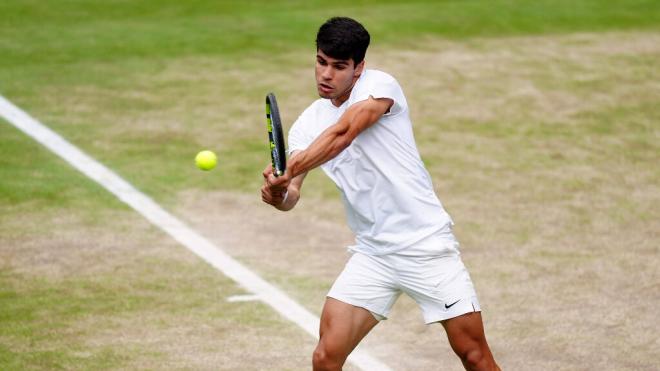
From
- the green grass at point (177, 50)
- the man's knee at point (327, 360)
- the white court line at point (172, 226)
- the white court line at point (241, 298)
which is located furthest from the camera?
the green grass at point (177, 50)

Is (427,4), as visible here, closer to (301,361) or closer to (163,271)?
(163,271)

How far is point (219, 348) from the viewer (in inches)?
364

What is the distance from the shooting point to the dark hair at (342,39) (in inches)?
278

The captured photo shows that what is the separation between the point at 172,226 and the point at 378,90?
559cm

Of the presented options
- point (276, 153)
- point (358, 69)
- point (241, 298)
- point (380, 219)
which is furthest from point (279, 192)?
point (241, 298)

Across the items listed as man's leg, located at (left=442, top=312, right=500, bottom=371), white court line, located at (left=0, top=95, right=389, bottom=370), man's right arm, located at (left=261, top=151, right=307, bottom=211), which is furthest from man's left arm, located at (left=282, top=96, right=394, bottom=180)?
white court line, located at (left=0, top=95, right=389, bottom=370)

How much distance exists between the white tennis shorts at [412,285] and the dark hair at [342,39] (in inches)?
49.3

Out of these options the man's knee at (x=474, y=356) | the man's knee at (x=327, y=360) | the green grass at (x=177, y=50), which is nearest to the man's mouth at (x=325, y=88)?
the man's knee at (x=327, y=360)

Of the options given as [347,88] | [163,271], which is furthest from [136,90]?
[347,88]

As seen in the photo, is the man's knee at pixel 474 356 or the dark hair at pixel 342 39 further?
the man's knee at pixel 474 356

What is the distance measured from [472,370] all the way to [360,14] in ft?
41.9

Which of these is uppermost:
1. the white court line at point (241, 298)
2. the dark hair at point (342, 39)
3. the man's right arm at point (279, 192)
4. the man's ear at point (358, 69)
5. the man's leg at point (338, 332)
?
the dark hair at point (342, 39)

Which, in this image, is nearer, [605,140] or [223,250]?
[223,250]

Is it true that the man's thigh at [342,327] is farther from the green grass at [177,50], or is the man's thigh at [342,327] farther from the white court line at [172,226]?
the green grass at [177,50]
